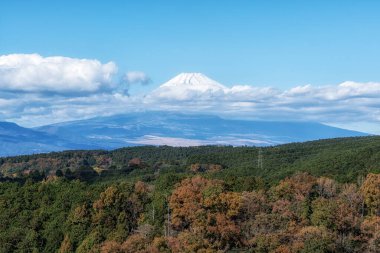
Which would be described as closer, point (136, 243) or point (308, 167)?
point (136, 243)

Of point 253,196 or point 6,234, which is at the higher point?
point 253,196

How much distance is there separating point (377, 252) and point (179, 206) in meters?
20.2

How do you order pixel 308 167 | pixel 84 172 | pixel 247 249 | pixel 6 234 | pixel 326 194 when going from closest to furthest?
pixel 247 249, pixel 6 234, pixel 326 194, pixel 308 167, pixel 84 172

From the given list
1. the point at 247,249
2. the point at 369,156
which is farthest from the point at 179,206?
the point at 369,156

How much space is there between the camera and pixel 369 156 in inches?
A: 3462

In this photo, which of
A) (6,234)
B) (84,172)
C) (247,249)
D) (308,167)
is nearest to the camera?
(247,249)

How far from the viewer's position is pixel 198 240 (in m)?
→ 43.6

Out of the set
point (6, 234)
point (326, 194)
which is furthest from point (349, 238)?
point (6, 234)

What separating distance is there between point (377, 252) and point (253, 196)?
52.6 ft

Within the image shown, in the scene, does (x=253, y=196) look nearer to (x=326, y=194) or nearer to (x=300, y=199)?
(x=300, y=199)

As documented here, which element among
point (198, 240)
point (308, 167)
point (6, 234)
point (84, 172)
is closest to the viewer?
point (198, 240)

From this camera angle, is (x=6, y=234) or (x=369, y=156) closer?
(x=6, y=234)

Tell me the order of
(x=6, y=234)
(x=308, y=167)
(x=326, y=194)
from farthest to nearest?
(x=308, y=167) → (x=326, y=194) → (x=6, y=234)

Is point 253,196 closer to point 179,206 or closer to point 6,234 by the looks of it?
point 179,206
